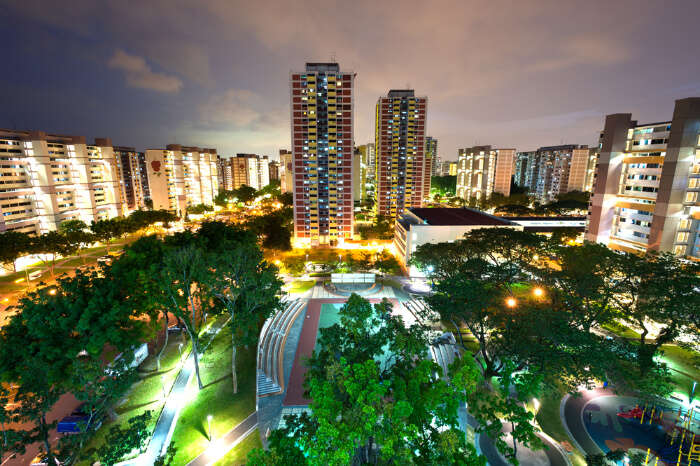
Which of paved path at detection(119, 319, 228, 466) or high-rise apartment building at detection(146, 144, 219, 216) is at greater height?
high-rise apartment building at detection(146, 144, 219, 216)

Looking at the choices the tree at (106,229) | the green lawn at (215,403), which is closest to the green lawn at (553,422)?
the green lawn at (215,403)

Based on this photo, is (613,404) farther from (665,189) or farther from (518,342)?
(665,189)

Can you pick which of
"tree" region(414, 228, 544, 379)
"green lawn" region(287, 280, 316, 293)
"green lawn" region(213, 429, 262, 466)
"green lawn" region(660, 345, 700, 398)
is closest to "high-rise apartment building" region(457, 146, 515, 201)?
"tree" region(414, 228, 544, 379)

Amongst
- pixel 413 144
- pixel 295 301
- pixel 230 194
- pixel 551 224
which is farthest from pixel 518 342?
pixel 230 194

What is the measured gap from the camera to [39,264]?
189 feet

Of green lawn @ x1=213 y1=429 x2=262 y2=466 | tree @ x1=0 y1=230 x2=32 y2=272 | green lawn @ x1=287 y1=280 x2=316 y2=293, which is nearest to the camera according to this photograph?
green lawn @ x1=213 y1=429 x2=262 y2=466

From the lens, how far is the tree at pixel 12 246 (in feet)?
150

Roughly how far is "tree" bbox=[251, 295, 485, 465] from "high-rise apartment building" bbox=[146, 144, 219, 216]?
111 meters

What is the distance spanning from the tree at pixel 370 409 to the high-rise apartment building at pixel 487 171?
121 m

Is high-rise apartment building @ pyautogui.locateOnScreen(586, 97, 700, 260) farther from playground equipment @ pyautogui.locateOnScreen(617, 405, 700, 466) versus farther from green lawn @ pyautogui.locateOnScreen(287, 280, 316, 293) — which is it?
green lawn @ pyautogui.locateOnScreen(287, 280, 316, 293)

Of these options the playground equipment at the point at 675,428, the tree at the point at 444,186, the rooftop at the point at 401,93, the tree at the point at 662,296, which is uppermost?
the rooftop at the point at 401,93

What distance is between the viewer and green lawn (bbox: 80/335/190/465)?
21159 mm

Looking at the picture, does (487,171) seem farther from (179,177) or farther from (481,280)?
(179,177)

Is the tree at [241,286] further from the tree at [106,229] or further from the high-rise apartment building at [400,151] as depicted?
the high-rise apartment building at [400,151]
